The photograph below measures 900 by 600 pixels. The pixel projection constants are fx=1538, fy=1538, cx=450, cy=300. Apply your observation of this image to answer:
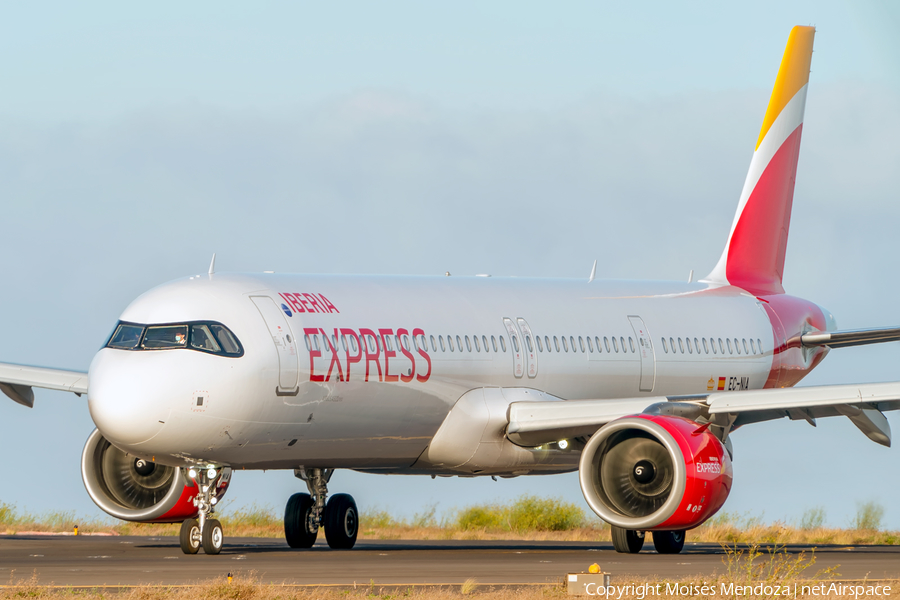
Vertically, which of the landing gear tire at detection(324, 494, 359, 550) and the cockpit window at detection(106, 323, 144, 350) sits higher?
the cockpit window at detection(106, 323, 144, 350)

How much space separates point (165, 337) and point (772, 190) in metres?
17.8

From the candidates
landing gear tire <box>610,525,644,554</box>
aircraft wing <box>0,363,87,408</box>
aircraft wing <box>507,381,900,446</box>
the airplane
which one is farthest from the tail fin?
aircraft wing <box>0,363,87,408</box>

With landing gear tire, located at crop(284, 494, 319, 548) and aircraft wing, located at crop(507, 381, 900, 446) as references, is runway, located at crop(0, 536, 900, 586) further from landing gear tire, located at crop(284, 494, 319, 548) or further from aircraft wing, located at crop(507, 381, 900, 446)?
aircraft wing, located at crop(507, 381, 900, 446)

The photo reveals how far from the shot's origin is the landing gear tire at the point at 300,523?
80.8 ft

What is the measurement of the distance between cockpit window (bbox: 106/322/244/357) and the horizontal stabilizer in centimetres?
1462

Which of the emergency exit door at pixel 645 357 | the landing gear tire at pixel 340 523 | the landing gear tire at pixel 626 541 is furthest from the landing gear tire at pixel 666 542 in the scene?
the landing gear tire at pixel 340 523

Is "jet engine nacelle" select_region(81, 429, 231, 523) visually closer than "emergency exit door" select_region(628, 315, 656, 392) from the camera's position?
Yes

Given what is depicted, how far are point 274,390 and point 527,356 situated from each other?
19.9 ft

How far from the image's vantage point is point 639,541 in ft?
77.4

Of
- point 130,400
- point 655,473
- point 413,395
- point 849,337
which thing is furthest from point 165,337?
point 849,337

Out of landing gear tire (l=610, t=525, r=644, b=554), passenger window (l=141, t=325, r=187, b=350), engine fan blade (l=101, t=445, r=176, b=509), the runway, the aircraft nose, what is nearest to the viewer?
the runway

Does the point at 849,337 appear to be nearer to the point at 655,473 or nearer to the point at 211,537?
the point at 655,473

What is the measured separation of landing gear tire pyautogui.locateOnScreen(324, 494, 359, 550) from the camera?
24641 mm

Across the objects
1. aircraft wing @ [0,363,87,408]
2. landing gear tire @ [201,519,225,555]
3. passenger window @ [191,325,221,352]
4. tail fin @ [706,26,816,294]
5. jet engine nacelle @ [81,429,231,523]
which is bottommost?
landing gear tire @ [201,519,225,555]
